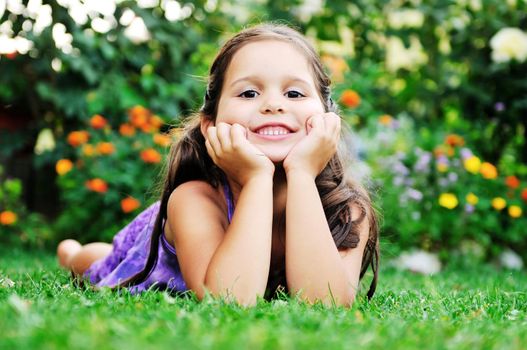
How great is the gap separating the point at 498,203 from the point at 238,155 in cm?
359

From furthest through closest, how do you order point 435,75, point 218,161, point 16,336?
point 435,75 → point 218,161 → point 16,336

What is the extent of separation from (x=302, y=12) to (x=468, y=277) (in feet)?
10.9

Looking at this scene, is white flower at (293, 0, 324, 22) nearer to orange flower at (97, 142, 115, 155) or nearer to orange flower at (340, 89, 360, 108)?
orange flower at (340, 89, 360, 108)

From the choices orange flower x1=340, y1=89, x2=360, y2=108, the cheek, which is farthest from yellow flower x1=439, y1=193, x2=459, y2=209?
the cheek

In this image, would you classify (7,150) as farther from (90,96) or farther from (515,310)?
(515,310)

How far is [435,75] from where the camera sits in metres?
6.72

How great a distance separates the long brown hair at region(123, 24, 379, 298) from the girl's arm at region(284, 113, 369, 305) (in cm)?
31

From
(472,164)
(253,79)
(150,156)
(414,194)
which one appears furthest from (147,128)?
(253,79)

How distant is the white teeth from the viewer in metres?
2.58

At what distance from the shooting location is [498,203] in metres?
5.51

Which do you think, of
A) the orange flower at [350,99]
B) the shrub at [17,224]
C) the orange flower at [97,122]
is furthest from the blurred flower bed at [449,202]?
the shrub at [17,224]

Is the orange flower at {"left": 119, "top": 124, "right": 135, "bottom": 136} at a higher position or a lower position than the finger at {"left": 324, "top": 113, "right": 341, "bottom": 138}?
lower

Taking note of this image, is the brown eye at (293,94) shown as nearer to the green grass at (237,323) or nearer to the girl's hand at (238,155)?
the girl's hand at (238,155)

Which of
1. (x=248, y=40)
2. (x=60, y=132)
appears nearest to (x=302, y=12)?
(x=60, y=132)
